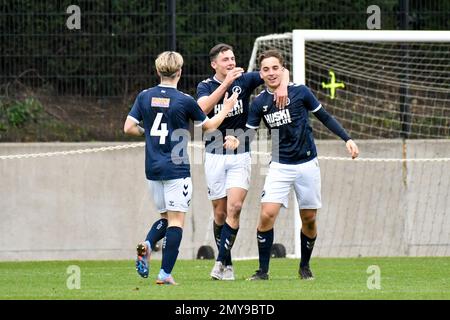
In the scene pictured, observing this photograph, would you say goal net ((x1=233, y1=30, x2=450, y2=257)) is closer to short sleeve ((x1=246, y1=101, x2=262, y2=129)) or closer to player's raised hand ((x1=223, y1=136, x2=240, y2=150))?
short sleeve ((x1=246, y1=101, x2=262, y2=129))

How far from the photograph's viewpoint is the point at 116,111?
1691cm

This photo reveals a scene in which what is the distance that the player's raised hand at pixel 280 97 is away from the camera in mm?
10922

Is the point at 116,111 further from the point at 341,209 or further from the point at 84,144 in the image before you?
the point at 341,209

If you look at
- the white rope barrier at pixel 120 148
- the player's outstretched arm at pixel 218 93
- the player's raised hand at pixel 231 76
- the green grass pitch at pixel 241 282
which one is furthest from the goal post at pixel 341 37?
the player's raised hand at pixel 231 76

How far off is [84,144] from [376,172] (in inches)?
163

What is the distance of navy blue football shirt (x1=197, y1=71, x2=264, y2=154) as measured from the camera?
1145 cm

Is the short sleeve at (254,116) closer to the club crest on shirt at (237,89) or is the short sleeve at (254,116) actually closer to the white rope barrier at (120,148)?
the club crest on shirt at (237,89)

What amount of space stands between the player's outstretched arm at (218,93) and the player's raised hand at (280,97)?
39cm

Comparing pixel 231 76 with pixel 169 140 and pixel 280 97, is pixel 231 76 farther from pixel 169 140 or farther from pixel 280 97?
pixel 169 140

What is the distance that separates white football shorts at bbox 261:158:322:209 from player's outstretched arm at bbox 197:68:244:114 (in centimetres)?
85

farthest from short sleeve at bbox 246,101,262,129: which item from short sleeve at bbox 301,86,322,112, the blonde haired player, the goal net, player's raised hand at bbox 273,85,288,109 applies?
the goal net

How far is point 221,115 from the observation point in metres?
10.2

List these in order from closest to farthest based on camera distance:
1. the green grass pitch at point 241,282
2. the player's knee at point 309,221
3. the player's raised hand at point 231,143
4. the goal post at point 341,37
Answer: the green grass pitch at point 241,282 → the player's raised hand at point 231,143 → the player's knee at point 309,221 → the goal post at point 341,37

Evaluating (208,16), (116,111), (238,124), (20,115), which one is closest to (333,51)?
(208,16)
